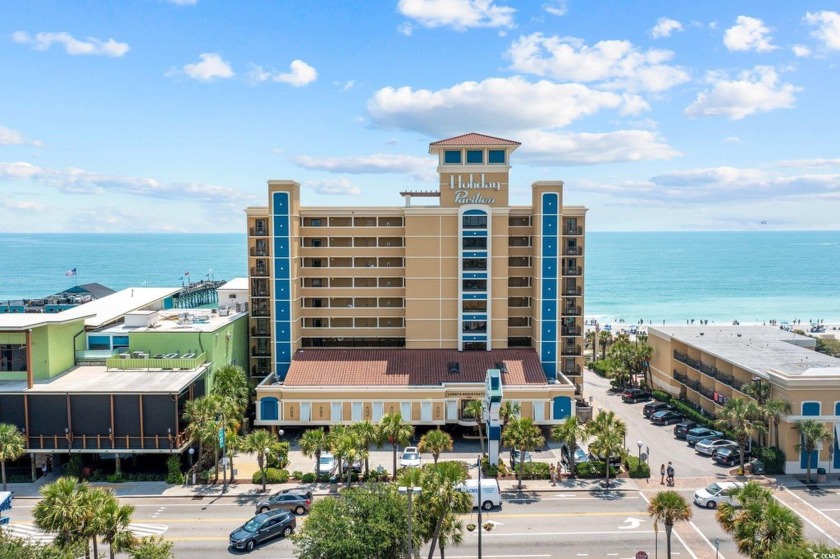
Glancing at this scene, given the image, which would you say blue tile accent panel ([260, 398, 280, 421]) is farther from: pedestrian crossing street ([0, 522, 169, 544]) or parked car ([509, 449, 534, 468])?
parked car ([509, 449, 534, 468])

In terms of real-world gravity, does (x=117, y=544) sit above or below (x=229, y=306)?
below

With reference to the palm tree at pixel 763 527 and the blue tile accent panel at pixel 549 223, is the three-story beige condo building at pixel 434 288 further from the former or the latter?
the palm tree at pixel 763 527

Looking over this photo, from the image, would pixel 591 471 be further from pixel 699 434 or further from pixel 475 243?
pixel 475 243

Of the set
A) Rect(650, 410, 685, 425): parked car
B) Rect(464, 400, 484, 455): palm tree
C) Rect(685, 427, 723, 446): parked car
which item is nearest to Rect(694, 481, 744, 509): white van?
Rect(685, 427, 723, 446): parked car

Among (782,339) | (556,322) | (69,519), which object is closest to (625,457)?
(556,322)

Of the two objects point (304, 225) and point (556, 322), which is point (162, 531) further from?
point (556, 322)

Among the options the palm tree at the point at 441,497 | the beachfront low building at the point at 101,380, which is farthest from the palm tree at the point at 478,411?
the beachfront low building at the point at 101,380
